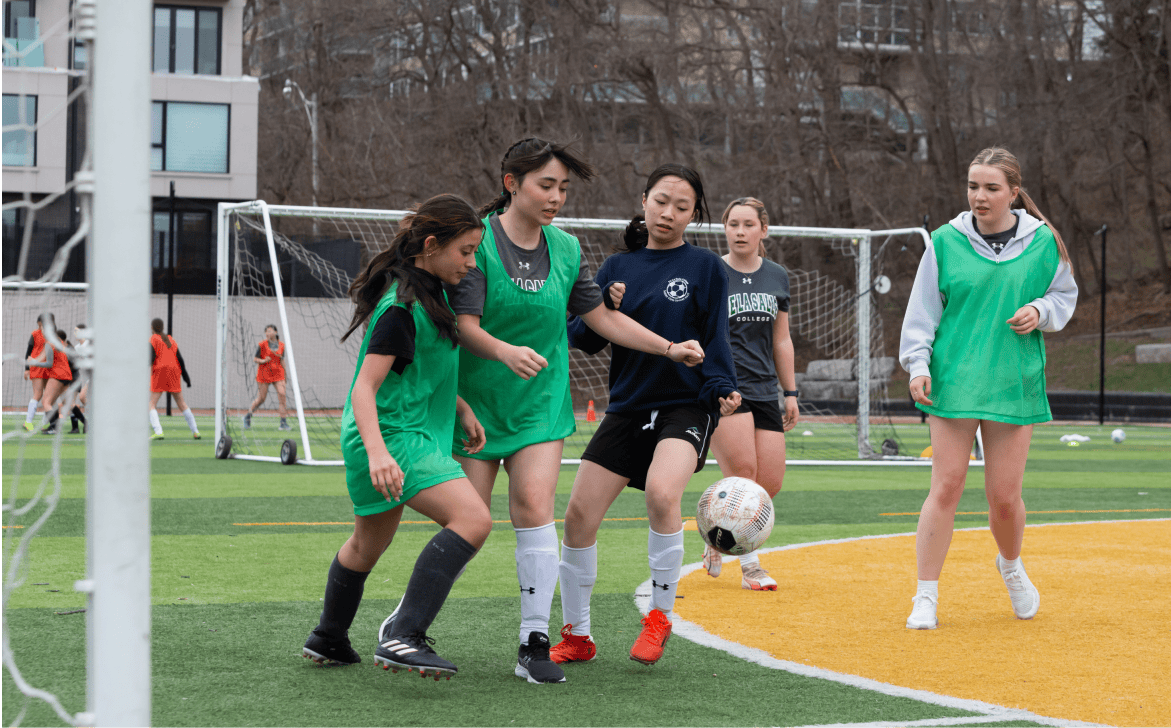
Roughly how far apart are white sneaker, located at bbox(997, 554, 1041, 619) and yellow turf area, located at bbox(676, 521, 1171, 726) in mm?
53

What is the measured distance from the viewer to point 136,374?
2105 millimetres

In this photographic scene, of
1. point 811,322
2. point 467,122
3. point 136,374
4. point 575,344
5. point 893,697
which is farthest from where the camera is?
point 467,122

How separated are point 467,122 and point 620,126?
14.2 ft

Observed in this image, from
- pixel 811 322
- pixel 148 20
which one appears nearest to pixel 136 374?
pixel 148 20

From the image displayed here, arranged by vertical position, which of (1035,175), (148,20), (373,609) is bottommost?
(373,609)

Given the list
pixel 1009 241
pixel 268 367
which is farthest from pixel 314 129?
pixel 1009 241

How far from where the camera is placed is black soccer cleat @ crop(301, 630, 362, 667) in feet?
14.3

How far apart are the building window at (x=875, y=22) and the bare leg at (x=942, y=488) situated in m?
32.0

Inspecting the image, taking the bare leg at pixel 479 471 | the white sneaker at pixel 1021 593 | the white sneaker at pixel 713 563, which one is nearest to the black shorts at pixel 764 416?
the white sneaker at pixel 713 563

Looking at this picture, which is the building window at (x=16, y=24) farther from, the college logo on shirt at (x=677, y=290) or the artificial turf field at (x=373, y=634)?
the college logo on shirt at (x=677, y=290)

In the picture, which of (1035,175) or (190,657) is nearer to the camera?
(190,657)

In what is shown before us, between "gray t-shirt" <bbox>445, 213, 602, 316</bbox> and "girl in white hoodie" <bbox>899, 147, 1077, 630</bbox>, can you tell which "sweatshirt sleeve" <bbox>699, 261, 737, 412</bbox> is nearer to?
"gray t-shirt" <bbox>445, 213, 602, 316</bbox>

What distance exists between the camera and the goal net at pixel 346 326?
50.0 ft

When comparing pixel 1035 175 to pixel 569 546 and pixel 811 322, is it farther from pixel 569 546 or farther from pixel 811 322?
pixel 569 546
